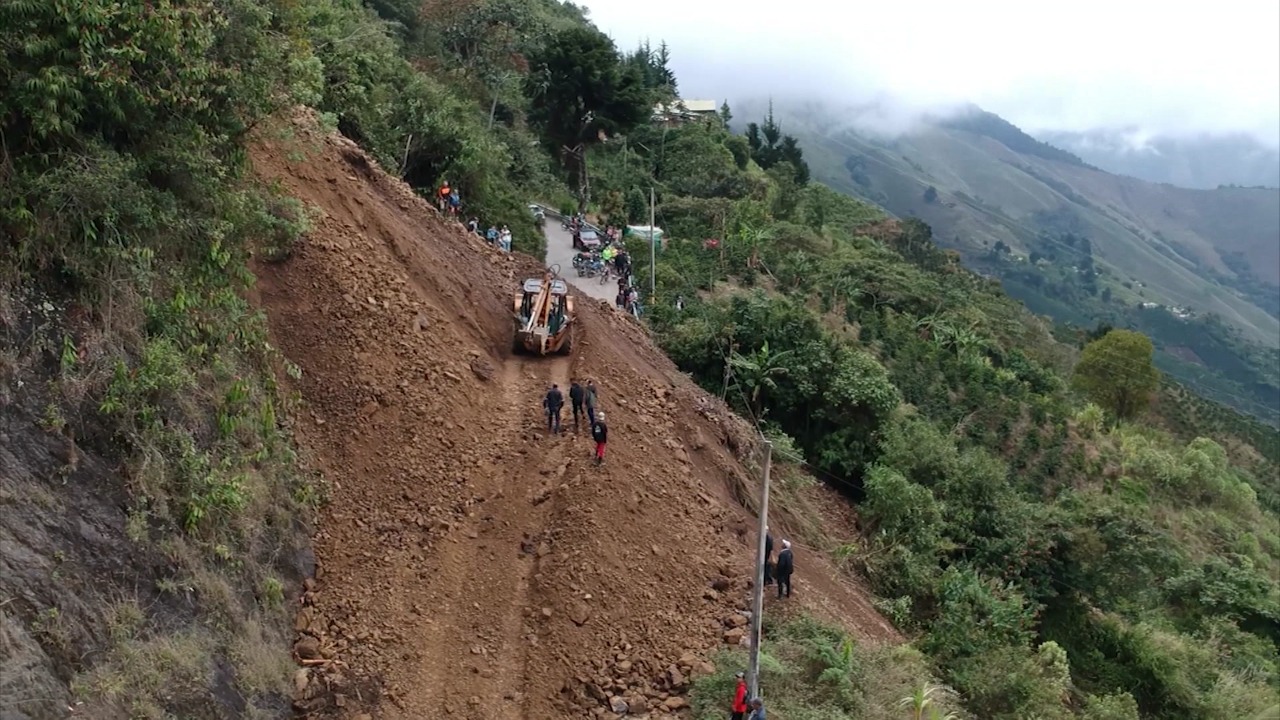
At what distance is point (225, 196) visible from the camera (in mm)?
10820

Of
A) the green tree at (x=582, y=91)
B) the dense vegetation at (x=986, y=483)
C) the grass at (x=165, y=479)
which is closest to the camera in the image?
the grass at (x=165, y=479)

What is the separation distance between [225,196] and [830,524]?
13442 mm

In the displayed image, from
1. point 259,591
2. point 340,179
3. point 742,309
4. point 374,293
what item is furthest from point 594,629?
point 742,309

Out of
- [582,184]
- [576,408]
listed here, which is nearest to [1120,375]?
[582,184]

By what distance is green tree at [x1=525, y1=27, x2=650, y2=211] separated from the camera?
3250 centimetres

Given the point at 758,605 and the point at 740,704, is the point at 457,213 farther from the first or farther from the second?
the point at 740,704

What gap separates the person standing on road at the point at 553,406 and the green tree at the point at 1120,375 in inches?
1379

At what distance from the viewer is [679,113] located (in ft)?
192

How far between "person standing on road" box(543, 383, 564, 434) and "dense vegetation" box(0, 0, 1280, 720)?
402 centimetres

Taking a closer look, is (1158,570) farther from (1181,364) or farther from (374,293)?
(1181,364)

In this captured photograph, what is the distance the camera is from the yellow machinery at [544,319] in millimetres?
16422

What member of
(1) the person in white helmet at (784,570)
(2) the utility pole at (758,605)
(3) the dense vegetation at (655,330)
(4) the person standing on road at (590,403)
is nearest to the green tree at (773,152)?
(3) the dense vegetation at (655,330)

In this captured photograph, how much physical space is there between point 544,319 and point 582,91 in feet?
62.6

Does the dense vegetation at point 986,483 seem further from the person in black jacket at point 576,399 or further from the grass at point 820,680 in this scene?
the person in black jacket at point 576,399
